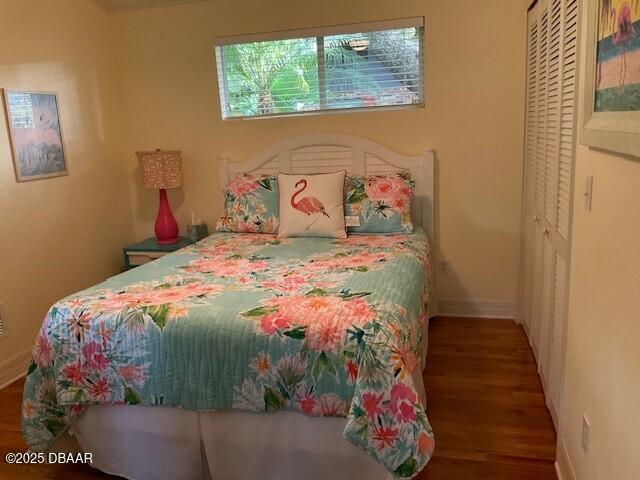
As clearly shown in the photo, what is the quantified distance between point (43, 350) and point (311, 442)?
1099 millimetres

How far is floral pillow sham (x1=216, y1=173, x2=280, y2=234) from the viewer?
3.35 meters

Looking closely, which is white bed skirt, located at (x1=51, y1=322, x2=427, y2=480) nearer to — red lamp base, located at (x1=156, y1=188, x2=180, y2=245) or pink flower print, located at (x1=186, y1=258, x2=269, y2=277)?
pink flower print, located at (x1=186, y1=258, x2=269, y2=277)

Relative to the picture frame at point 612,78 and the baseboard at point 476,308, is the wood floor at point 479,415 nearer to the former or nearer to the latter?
the baseboard at point 476,308

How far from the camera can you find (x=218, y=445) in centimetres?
196

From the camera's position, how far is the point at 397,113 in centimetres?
348

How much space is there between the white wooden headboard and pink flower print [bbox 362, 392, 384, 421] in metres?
2.03

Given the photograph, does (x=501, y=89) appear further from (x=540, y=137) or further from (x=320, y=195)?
(x=320, y=195)

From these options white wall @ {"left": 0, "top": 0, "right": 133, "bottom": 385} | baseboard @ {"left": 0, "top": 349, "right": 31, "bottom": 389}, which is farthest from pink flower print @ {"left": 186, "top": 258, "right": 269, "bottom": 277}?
baseboard @ {"left": 0, "top": 349, "right": 31, "bottom": 389}

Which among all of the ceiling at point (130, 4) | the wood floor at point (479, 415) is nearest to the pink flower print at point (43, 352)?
the wood floor at point (479, 415)

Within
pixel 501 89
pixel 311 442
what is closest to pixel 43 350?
pixel 311 442

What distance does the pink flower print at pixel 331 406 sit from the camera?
176 cm

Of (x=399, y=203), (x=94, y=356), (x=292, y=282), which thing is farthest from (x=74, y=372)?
(x=399, y=203)

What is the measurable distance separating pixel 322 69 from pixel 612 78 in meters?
2.50

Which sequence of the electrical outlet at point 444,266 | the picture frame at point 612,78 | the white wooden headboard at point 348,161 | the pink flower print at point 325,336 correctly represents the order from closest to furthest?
the picture frame at point 612,78
the pink flower print at point 325,336
the white wooden headboard at point 348,161
the electrical outlet at point 444,266
